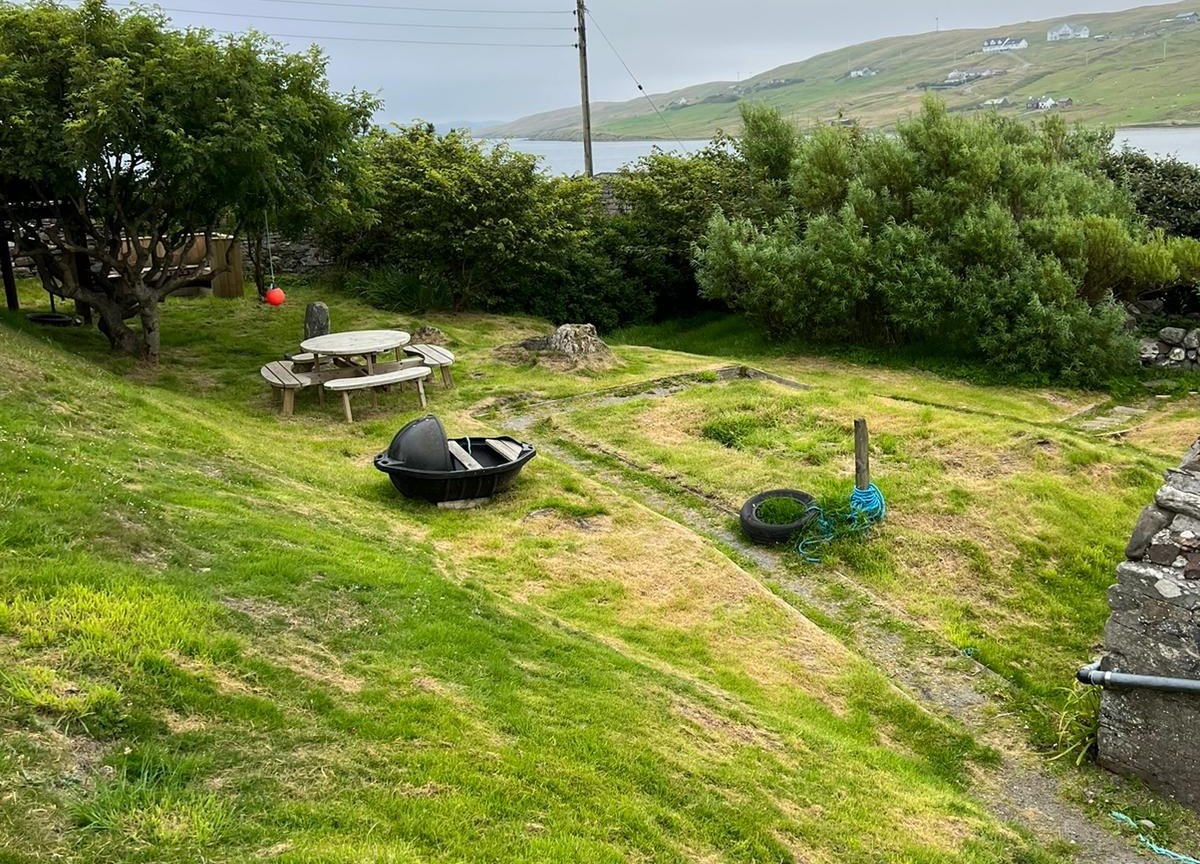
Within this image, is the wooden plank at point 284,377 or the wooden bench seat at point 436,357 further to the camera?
the wooden bench seat at point 436,357

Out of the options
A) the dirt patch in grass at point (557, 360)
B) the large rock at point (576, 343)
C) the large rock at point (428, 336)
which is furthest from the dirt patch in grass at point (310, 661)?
the large rock at point (428, 336)

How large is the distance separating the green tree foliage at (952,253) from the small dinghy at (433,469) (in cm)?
928

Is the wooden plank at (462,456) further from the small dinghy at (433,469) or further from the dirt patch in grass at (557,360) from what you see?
the dirt patch in grass at (557,360)

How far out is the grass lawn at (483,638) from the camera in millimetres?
3338

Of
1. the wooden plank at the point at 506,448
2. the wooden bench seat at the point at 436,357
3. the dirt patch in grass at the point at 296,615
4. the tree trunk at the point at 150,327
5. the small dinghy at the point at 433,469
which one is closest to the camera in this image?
the dirt patch in grass at the point at 296,615

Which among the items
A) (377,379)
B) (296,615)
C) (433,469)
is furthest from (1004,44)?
(296,615)

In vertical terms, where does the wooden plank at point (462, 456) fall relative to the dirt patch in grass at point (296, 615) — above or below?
below

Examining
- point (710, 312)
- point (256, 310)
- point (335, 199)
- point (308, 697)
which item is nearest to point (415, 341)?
point (335, 199)

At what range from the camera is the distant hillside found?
56.3 metres

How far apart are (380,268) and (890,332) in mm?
10486

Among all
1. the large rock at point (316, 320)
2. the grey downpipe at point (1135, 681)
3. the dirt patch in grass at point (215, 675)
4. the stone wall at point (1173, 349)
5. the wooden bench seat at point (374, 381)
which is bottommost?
the grey downpipe at point (1135, 681)

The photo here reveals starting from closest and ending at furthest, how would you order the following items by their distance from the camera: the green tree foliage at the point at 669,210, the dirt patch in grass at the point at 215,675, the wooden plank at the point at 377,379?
the dirt patch in grass at the point at 215,675, the wooden plank at the point at 377,379, the green tree foliage at the point at 669,210

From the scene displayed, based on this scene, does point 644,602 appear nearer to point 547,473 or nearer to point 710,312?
point 547,473

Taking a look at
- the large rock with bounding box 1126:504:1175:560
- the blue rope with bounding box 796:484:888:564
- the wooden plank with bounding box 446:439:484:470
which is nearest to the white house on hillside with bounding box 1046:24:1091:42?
the blue rope with bounding box 796:484:888:564
